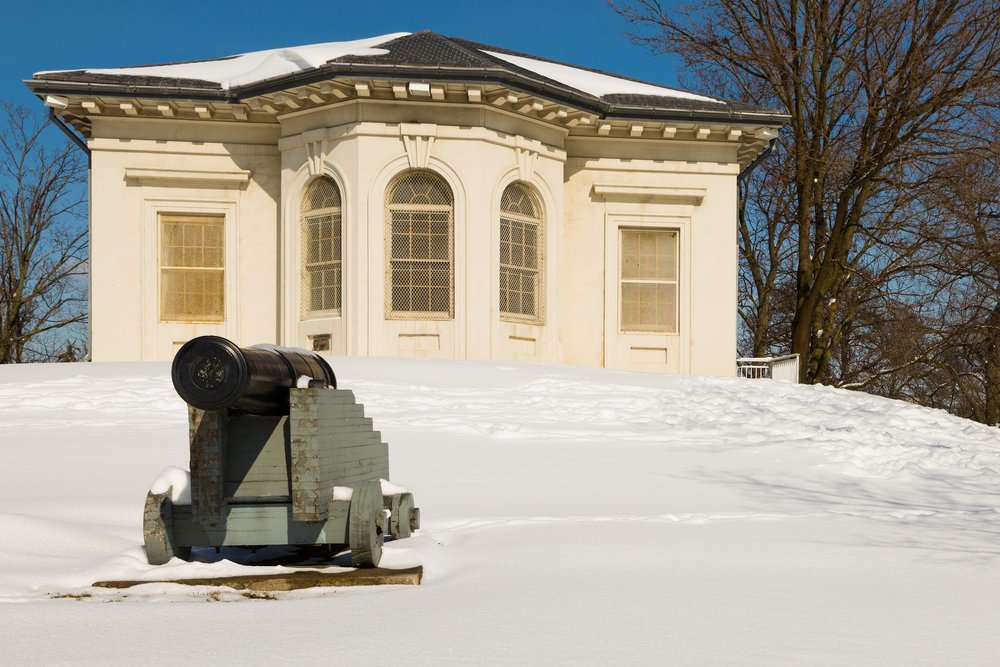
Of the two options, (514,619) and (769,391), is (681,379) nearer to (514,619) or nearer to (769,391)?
(769,391)

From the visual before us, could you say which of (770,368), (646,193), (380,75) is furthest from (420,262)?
(770,368)

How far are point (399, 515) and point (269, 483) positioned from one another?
0.99 metres

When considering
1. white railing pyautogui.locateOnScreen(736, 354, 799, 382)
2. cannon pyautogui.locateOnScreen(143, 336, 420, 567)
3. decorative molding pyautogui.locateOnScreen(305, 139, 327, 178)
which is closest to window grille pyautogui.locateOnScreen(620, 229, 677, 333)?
white railing pyautogui.locateOnScreen(736, 354, 799, 382)

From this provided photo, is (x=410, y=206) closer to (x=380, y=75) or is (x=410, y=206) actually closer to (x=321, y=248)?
(x=321, y=248)

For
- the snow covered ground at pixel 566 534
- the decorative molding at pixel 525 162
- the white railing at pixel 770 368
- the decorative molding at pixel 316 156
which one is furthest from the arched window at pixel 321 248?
the white railing at pixel 770 368

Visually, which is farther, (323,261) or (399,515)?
(323,261)

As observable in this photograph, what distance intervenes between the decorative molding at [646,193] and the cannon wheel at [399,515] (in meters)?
12.9

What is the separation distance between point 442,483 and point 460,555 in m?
2.70

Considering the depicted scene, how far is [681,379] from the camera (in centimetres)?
1602

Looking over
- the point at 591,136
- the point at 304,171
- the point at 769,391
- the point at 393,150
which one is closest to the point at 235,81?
the point at 304,171

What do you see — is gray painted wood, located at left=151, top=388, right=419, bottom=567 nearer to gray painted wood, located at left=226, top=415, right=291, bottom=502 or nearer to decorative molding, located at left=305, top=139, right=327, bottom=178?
gray painted wood, located at left=226, top=415, right=291, bottom=502

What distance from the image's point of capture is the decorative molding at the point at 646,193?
19062 mm

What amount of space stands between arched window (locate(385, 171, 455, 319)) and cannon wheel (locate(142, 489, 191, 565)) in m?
11.3

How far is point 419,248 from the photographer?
17203 millimetres
